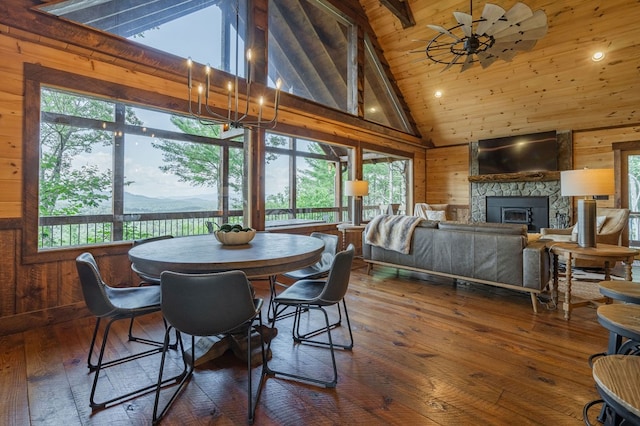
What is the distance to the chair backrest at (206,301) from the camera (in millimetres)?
1483

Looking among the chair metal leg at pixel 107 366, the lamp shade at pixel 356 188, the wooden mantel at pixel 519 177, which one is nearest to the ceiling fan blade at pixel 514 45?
the lamp shade at pixel 356 188

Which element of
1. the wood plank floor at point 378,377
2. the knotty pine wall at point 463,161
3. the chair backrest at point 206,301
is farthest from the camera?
the knotty pine wall at point 463,161

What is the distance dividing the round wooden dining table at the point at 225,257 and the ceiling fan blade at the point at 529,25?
113 inches

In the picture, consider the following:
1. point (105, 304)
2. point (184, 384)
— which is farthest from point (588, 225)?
point (105, 304)

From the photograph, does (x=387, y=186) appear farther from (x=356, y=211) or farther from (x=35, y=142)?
(x=35, y=142)

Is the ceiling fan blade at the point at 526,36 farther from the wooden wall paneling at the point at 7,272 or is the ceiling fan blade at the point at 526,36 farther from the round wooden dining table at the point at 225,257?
the wooden wall paneling at the point at 7,272

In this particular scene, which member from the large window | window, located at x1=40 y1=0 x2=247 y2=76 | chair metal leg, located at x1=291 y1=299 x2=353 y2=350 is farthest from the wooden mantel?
chair metal leg, located at x1=291 y1=299 x2=353 y2=350

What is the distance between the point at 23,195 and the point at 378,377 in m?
3.18

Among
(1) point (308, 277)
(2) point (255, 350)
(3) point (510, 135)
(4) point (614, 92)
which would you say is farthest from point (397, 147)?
(2) point (255, 350)

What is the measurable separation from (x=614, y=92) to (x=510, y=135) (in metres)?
1.84

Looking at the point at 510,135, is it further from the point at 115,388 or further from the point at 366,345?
the point at 115,388

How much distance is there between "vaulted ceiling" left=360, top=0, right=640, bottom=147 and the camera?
468cm

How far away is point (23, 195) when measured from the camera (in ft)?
8.69

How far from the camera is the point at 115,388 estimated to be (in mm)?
1851
